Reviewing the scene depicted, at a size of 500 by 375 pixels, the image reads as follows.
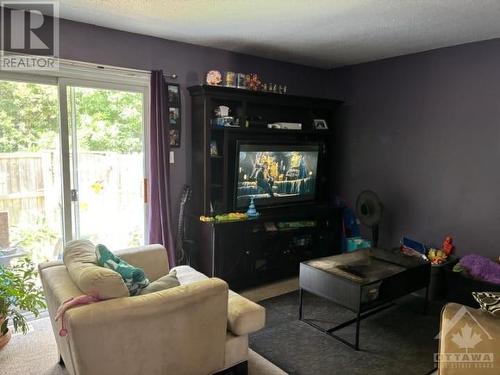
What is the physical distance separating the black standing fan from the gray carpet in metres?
0.87

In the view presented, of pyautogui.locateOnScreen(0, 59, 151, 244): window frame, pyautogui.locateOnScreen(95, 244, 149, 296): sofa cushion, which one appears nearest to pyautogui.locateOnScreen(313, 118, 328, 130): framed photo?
pyautogui.locateOnScreen(0, 59, 151, 244): window frame

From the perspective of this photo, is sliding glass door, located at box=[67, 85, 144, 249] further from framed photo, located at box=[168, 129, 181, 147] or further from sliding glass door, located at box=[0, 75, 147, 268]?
framed photo, located at box=[168, 129, 181, 147]

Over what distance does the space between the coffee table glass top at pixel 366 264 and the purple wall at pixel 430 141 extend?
0.92m

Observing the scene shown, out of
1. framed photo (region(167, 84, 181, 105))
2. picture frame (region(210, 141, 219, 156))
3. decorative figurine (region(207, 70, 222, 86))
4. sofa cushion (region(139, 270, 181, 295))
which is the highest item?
decorative figurine (region(207, 70, 222, 86))

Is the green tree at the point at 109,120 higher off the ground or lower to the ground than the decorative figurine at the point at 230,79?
lower

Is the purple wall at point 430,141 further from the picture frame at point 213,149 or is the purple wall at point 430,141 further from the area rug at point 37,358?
the area rug at point 37,358

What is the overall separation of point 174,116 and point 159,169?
1.83ft

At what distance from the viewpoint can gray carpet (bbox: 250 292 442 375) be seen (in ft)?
8.25

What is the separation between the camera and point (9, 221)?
123 inches

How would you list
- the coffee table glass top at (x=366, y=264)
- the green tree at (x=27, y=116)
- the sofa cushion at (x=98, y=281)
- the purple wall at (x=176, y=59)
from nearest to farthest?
the sofa cushion at (x=98, y=281) → the coffee table glass top at (x=366, y=264) → the green tree at (x=27, y=116) → the purple wall at (x=176, y=59)

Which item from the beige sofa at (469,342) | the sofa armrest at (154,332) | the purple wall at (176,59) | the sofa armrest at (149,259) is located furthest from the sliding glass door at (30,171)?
the beige sofa at (469,342)

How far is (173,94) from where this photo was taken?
3.69 meters

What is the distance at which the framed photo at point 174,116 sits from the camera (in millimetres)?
3687

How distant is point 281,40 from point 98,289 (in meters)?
2.82
